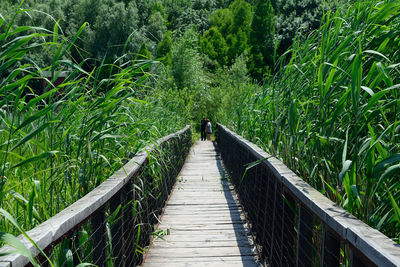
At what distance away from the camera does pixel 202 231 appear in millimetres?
4410

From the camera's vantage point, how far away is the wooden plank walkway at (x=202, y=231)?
3592mm

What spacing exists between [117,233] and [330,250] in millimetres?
1332

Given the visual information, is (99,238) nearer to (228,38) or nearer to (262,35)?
(262,35)

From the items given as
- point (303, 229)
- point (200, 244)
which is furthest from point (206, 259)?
point (303, 229)

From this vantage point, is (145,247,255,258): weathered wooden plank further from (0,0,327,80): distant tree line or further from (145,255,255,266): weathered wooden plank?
(0,0,327,80): distant tree line

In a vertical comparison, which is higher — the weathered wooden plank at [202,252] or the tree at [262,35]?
the tree at [262,35]

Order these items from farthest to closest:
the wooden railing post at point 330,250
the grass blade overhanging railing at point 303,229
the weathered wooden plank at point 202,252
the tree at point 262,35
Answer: the tree at point 262,35 → the weathered wooden plank at point 202,252 → the wooden railing post at point 330,250 → the grass blade overhanging railing at point 303,229

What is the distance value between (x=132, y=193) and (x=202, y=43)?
1864 inches

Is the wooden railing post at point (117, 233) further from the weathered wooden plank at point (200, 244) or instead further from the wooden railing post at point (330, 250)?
the weathered wooden plank at point (200, 244)

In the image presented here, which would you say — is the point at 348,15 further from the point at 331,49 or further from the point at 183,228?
the point at 183,228

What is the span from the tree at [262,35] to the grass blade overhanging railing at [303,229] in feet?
143

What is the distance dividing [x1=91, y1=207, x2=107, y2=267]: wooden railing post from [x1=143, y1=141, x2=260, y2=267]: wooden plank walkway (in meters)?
1.49

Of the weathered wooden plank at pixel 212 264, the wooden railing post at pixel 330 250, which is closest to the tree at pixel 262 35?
the weathered wooden plank at pixel 212 264

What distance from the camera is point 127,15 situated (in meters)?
42.6
